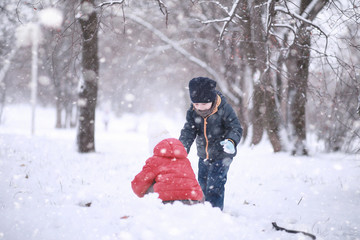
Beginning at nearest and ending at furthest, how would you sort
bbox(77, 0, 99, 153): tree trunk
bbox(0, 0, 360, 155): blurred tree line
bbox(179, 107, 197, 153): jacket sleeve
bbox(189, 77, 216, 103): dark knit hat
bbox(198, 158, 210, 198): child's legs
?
bbox(189, 77, 216, 103): dark knit hat → bbox(179, 107, 197, 153): jacket sleeve → bbox(198, 158, 210, 198): child's legs → bbox(0, 0, 360, 155): blurred tree line → bbox(77, 0, 99, 153): tree trunk

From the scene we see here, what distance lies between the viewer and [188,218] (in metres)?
2.39

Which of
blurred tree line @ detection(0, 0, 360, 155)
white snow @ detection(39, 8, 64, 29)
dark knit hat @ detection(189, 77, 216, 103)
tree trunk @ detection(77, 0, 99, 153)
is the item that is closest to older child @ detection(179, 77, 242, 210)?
dark knit hat @ detection(189, 77, 216, 103)

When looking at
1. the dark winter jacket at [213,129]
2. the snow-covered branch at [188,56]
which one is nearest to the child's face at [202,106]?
the dark winter jacket at [213,129]

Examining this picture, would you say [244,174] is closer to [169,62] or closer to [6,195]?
[6,195]

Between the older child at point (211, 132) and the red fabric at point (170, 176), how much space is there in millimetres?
678

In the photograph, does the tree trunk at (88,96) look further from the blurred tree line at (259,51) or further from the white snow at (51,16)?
the white snow at (51,16)

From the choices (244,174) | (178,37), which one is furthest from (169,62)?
(244,174)

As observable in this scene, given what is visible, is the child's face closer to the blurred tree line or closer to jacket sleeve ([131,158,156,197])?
jacket sleeve ([131,158,156,197])

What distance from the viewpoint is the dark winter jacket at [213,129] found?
10.5 ft

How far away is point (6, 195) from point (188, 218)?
2.70 metres

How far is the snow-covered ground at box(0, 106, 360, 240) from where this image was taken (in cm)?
234

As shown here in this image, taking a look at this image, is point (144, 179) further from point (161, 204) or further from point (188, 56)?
point (188, 56)

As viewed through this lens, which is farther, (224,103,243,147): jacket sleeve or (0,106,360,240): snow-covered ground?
(224,103,243,147): jacket sleeve

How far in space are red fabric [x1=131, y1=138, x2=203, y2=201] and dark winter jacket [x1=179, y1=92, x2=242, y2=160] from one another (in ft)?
2.59
